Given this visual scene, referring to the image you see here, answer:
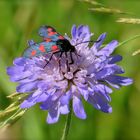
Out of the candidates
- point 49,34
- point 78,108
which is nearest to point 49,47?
point 49,34

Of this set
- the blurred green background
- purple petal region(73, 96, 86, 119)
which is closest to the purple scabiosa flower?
purple petal region(73, 96, 86, 119)

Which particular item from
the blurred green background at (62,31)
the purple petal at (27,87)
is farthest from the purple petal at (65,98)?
the blurred green background at (62,31)

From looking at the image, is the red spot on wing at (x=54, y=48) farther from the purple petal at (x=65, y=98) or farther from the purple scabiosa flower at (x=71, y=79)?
the purple petal at (x=65, y=98)

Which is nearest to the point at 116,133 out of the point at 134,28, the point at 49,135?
the point at 49,135

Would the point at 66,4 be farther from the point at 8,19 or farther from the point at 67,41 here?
the point at 67,41

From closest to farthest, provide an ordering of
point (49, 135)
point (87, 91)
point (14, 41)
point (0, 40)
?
1. point (87, 91)
2. point (49, 135)
3. point (14, 41)
4. point (0, 40)
